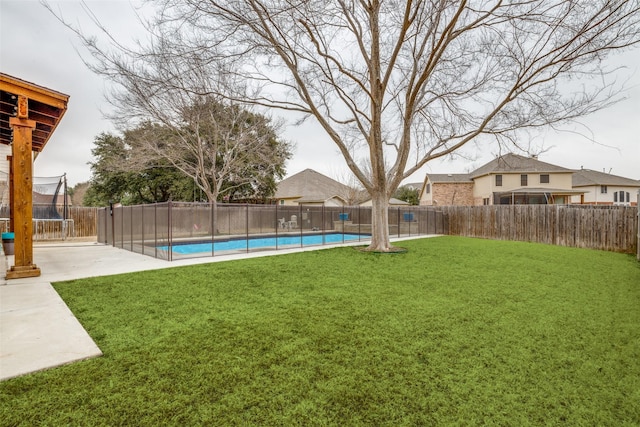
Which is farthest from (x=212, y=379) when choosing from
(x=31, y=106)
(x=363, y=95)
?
(x=363, y=95)

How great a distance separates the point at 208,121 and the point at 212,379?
561 inches

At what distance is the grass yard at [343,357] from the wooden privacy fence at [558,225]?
685 centimetres

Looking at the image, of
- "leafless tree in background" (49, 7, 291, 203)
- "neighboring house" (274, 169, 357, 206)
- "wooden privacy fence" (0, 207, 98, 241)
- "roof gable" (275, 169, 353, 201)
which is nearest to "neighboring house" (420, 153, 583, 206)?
"neighboring house" (274, 169, 357, 206)

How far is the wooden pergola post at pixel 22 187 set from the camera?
537 cm

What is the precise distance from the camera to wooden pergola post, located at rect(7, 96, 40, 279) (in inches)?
211

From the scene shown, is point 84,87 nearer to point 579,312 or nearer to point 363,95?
point 363,95

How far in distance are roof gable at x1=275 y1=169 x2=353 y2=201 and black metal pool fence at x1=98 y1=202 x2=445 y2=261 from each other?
12.3 metres

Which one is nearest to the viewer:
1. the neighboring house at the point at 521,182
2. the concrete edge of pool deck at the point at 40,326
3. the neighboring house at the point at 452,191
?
the concrete edge of pool deck at the point at 40,326

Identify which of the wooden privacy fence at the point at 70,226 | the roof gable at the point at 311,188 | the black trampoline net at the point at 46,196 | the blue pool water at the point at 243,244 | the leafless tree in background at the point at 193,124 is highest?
the leafless tree in background at the point at 193,124

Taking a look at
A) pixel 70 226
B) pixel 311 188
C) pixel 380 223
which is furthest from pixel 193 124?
pixel 311 188

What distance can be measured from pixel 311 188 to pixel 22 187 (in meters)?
23.0

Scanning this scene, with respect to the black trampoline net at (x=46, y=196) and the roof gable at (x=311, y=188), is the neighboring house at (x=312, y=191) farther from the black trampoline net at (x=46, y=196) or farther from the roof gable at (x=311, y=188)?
the black trampoline net at (x=46, y=196)

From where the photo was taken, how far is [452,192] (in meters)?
28.2

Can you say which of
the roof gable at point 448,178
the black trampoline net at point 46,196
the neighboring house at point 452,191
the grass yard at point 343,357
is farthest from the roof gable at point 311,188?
the grass yard at point 343,357
